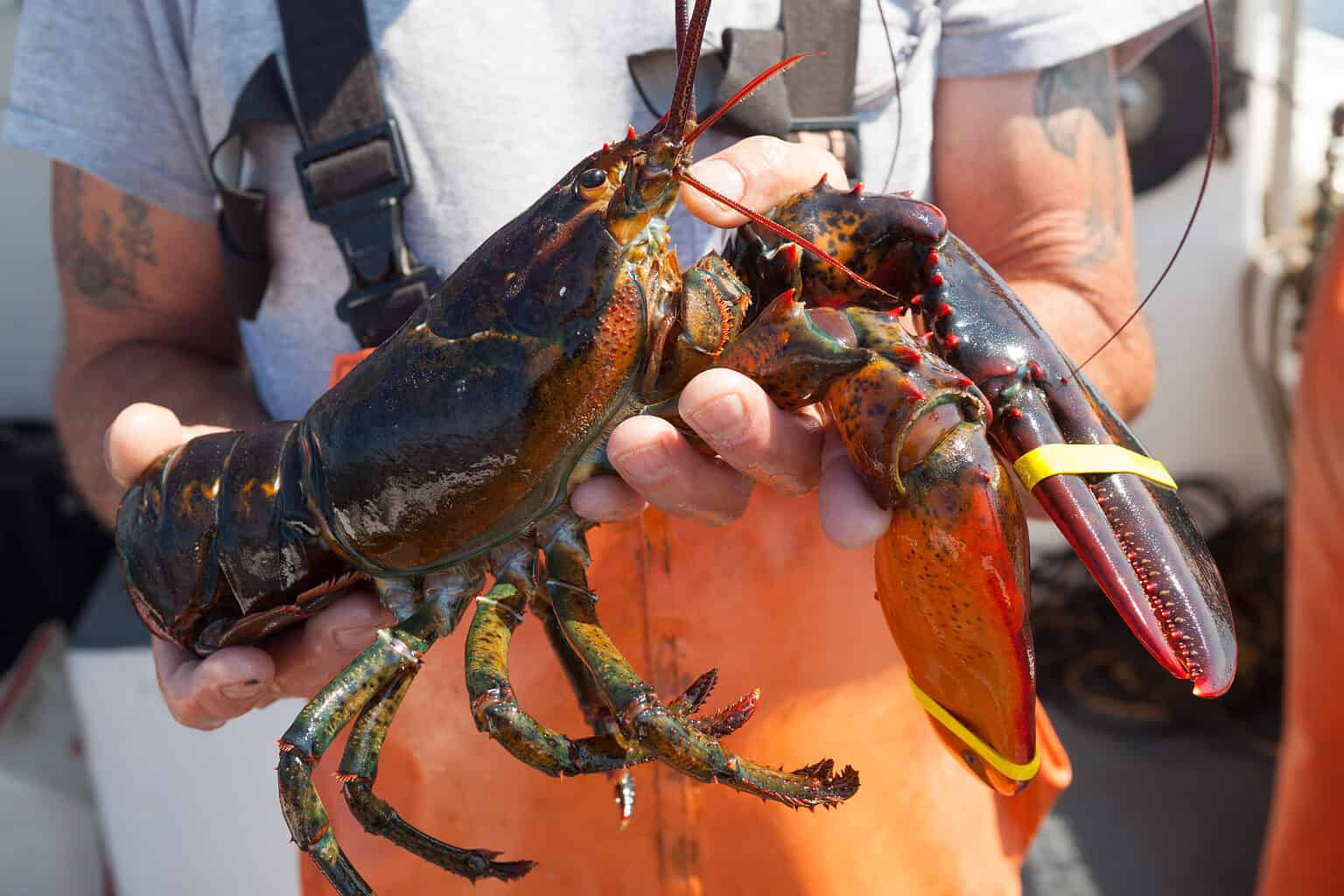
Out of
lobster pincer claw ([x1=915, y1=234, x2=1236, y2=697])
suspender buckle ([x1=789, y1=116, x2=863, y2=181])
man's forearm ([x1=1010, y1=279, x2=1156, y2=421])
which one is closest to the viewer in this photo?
lobster pincer claw ([x1=915, y1=234, x2=1236, y2=697])

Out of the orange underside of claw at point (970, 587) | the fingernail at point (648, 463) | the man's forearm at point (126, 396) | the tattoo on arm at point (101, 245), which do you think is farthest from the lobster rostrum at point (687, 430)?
the tattoo on arm at point (101, 245)

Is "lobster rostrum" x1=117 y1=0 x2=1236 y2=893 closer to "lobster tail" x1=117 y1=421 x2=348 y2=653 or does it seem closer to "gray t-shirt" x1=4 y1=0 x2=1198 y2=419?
"lobster tail" x1=117 y1=421 x2=348 y2=653

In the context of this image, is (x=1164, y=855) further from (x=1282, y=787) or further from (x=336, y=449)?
(x=336, y=449)

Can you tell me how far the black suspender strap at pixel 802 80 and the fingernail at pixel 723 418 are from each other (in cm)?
57

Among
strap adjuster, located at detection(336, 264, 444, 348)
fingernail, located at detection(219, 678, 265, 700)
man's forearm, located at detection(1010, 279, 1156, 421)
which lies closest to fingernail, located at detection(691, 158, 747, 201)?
strap adjuster, located at detection(336, 264, 444, 348)

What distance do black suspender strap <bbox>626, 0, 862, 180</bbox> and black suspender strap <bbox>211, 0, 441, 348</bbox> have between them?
39 centimetres

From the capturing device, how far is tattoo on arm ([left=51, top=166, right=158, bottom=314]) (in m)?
1.87

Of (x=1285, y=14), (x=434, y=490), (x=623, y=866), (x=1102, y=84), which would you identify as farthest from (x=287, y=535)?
(x=1285, y=14)

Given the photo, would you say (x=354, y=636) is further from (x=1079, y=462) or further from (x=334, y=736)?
(x=1079, y=462)

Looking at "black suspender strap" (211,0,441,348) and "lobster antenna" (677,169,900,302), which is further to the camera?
"black suspender strap" (211,0,441,348)

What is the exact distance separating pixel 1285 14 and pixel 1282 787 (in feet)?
8.07

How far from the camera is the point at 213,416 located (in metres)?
1.85

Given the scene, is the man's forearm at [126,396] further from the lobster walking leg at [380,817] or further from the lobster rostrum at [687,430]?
the lobster walking leg at [380,817]

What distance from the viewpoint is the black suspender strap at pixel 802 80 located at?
1.47 metres
